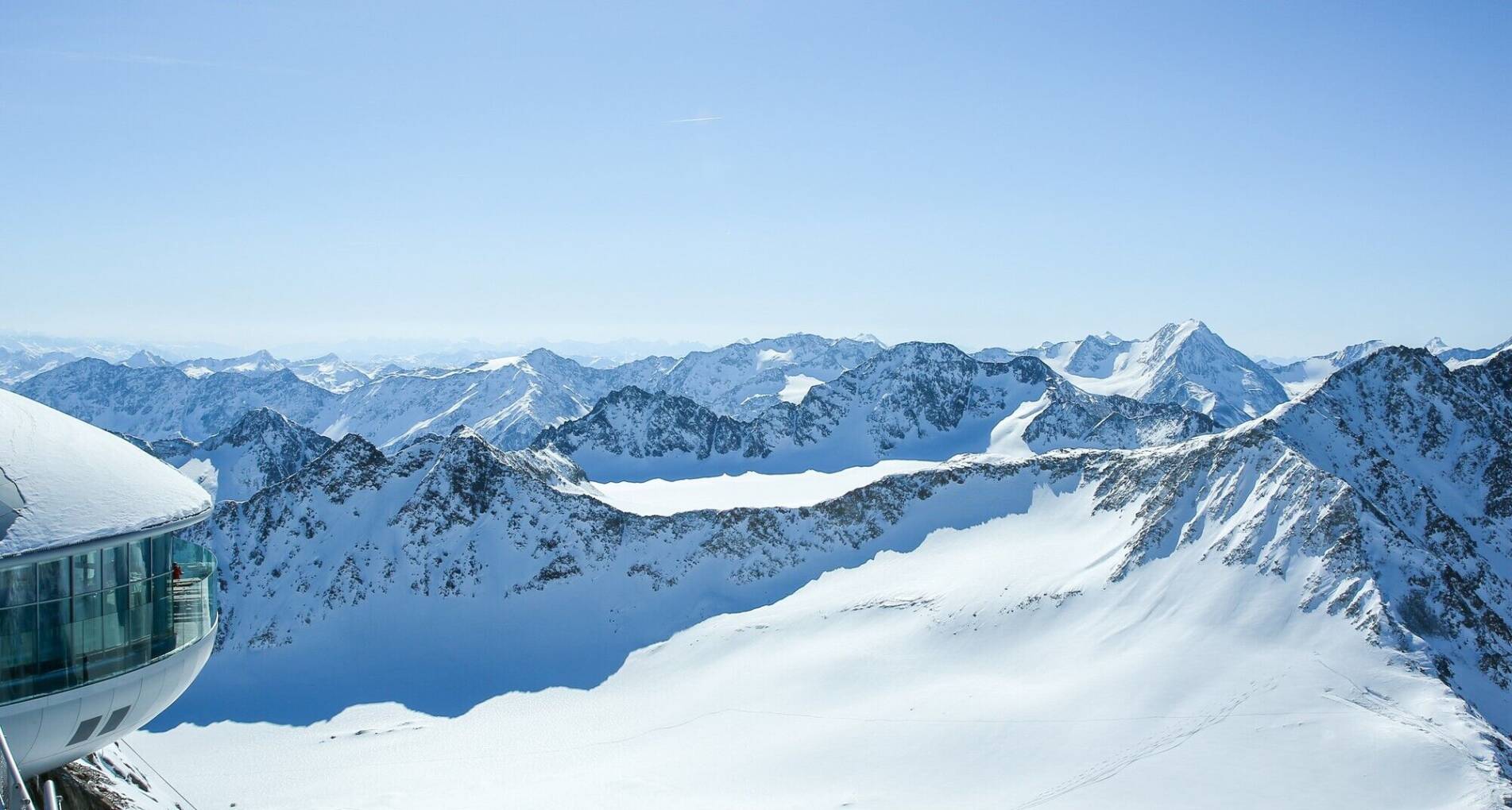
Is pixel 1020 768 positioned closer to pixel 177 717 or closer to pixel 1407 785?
pixel 1407 785

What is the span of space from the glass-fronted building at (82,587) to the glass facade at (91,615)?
16 mm

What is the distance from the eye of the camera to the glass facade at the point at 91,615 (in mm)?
12219

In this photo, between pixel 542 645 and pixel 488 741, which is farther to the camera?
pixel 542 645

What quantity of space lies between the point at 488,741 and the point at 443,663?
20.8 m

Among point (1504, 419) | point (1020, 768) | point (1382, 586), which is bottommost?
point (1020, 768)

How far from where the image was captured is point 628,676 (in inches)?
3187

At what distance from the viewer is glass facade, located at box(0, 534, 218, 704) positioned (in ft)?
40.1

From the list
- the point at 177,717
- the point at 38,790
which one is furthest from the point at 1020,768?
the point at 177,717

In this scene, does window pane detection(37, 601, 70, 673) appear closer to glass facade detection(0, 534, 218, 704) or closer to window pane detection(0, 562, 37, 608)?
glass facade detection(0, 534, 218, 704)

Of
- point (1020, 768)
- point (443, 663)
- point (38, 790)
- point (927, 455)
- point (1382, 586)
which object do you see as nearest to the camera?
point (38, 790)

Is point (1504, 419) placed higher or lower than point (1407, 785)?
higher

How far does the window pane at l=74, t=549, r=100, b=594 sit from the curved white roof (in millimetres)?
686

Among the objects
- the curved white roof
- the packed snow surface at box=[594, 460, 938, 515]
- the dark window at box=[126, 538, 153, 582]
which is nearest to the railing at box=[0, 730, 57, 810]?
the curved white roof

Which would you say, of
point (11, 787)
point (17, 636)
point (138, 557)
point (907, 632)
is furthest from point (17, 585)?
point (907, 632)
